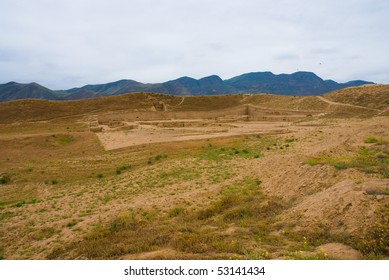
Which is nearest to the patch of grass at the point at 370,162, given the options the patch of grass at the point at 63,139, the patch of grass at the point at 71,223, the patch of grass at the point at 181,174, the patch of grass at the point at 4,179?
the patch of grass at the point at 181,174

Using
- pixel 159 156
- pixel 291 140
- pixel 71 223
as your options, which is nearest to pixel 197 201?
pixel 71 223

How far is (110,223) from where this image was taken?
8.26 metres

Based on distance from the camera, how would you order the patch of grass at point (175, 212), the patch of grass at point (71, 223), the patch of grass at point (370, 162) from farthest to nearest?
1. the patch of grass at point (370, 162)
2. the patch of grass at point (175, 212)
3. the patch of grass at point (71, 223)

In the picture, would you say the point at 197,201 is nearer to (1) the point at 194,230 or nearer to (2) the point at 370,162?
(1) the point at 194,230

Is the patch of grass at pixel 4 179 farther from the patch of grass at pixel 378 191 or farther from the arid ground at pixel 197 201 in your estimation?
the patch of grass at pixel 378 191

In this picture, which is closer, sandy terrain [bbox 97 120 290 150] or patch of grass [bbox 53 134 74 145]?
sandy terrain [bbox 97 120 290 150]

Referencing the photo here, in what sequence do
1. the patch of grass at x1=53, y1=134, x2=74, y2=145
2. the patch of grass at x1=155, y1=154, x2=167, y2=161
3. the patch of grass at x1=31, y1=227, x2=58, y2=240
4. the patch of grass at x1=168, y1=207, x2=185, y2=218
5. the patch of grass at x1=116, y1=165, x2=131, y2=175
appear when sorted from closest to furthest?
the patch of grass at x1=31, y1=227, x2=58, y2=240 < the patch of grass at x1=168, y1=207, x2=185, y2=218 < the patch of grass at x1=116, y1=165, x2=131, y2=175 < the patch of grass at x1=155, y1=154, x2=167, y2=161 < the patch of grass at x1=53, y1=134, x2=74, y2=145

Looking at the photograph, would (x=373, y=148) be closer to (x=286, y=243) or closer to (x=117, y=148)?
(x=286, y=243)

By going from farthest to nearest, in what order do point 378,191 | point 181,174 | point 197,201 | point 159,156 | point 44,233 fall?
point 159,156 → point 181,174 → point 197,201 → point 44,233 → point 378,191

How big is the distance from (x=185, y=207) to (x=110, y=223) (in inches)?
94.7

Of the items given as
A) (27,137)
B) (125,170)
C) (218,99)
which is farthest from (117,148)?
(218,99)

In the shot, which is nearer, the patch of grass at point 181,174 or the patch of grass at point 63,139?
the patch of grass at point 181,174

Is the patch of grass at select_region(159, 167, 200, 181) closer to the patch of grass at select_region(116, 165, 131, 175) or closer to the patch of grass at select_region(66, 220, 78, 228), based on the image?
the patch of grass at select_region(116, 165, 131, 175)

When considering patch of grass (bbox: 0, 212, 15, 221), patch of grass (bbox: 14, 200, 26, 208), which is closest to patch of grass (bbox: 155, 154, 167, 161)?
patch of grass (bbox: 14, 200, 26, 208)
